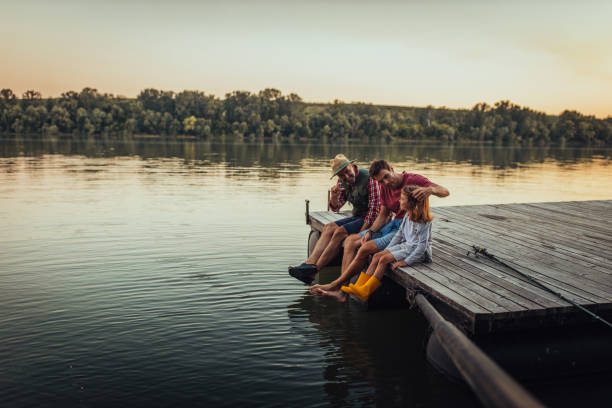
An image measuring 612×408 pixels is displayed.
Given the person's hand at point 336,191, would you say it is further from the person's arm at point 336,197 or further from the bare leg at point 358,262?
the bare leg at point 358,262

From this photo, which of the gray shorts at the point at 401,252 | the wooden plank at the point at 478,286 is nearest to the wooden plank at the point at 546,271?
the wooden plank at the point at 478,286

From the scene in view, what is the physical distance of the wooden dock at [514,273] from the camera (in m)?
4.37

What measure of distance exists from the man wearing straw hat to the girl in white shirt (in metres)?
0.98

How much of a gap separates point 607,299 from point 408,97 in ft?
420

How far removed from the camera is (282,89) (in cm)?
17038

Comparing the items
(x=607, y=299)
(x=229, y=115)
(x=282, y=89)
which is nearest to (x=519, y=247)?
Result: (x=607, y=299)

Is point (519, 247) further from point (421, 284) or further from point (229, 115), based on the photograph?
point (229, 115)

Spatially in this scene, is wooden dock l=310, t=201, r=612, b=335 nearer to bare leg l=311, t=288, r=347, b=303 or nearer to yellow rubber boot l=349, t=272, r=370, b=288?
yellow rubber boot l=349, t=272, r=370, b=288

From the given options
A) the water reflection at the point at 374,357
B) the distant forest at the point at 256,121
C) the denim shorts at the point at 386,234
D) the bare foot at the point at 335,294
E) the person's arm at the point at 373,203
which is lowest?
the water reflection at the point at 374,357

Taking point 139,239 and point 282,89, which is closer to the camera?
point 139,239

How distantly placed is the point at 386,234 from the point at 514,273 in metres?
1.72

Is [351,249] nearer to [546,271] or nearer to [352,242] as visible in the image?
[352,242]

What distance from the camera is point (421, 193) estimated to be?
5.35 m

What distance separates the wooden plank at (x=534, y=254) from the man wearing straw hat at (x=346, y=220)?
1980mm
